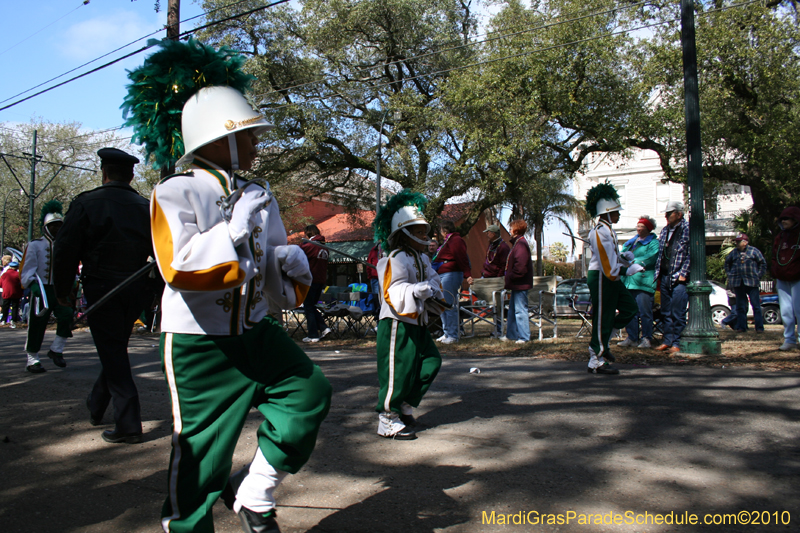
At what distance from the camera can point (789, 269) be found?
8055mm

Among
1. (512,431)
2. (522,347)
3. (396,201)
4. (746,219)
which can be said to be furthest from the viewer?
(746,219)

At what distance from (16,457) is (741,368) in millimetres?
7218

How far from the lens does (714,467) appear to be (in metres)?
3.62

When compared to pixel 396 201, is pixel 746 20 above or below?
above

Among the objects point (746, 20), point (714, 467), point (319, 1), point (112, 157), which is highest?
point (319, 1)

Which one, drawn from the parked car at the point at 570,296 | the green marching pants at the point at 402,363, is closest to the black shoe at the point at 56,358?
the green marching pants at the point at 402,363

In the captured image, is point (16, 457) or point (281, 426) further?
point (16, 457)

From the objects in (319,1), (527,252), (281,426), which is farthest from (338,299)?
(319,1)

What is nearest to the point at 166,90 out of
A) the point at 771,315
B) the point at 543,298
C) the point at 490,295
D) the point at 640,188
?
the point at 490,295

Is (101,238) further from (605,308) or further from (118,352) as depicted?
(605,308)

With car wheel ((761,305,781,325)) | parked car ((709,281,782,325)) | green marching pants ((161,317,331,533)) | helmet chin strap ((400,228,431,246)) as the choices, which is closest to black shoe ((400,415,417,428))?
helmet chin strap ((400,228,431,246))

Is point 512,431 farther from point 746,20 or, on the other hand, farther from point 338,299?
point 746,20

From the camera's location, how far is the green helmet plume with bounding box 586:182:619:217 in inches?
279

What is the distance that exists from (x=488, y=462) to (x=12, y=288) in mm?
16828
